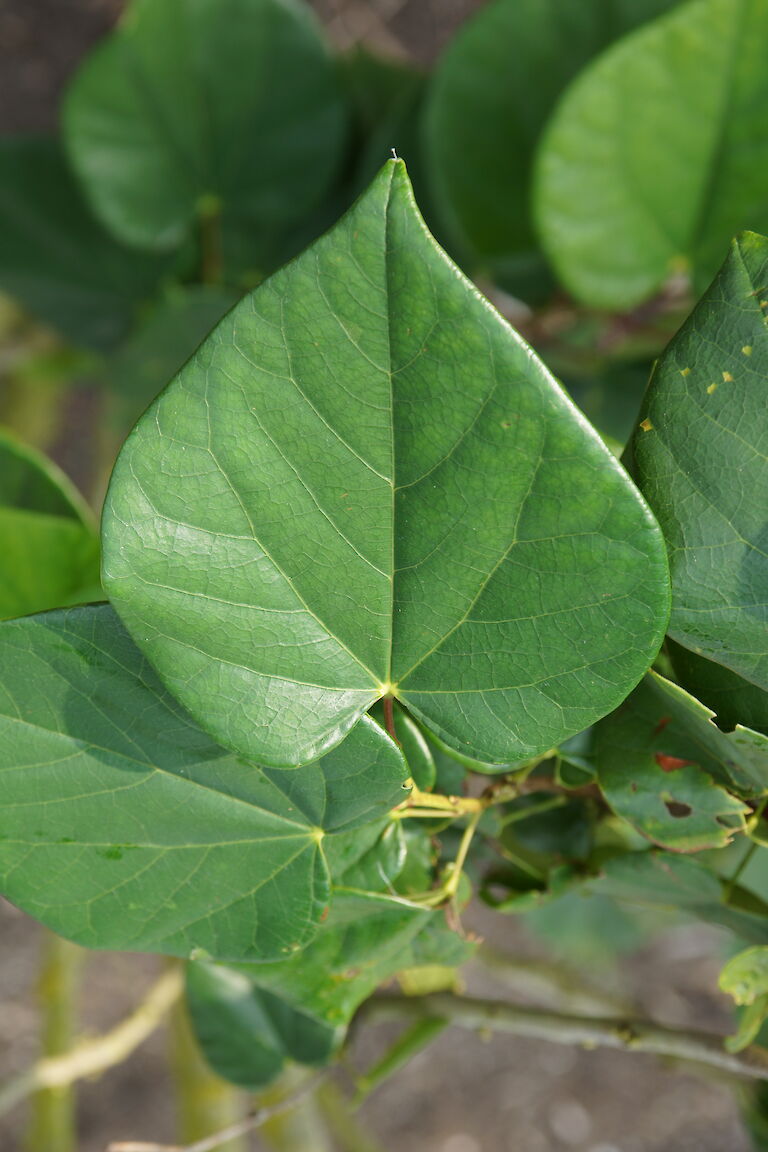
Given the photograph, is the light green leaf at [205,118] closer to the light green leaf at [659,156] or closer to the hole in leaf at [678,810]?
the light green leaf at [659,156]

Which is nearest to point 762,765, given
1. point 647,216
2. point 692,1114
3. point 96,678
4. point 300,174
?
point 96,678

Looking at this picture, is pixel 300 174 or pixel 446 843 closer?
pixel 446 843

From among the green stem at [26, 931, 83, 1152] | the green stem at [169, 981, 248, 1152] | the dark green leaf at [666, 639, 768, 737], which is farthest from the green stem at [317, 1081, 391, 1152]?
the dark green leaf at [666, 639, 768, 737]

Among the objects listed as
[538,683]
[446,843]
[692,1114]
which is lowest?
[692,1114]

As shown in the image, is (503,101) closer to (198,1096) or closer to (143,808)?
(143,808)

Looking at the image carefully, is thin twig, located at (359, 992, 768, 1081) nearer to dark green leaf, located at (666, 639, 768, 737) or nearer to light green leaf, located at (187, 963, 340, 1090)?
light green leaf, located at (187, 963, 340, 1090)

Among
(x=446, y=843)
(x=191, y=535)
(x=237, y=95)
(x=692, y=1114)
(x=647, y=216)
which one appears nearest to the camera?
(x=191, y=535)

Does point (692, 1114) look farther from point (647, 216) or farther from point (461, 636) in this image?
point (461, 636)

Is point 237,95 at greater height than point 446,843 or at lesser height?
greater

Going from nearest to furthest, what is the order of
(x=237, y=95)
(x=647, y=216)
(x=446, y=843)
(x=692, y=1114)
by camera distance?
(x=446, y=843) < (x=647, y=216) < (x=237, y=95) < (x=692, y=1114)
